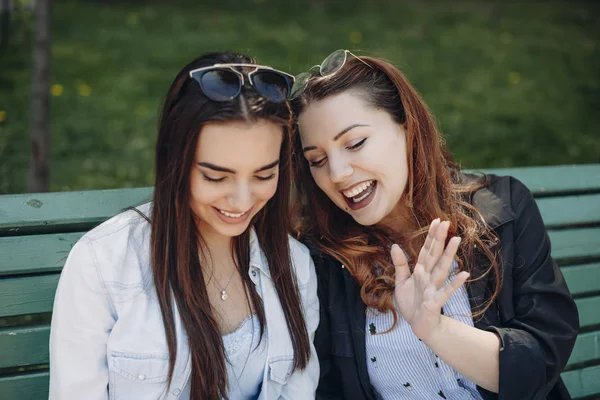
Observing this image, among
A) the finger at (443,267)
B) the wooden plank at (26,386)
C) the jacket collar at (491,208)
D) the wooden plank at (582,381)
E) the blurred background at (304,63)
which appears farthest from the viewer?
the blurred background at (304,63)

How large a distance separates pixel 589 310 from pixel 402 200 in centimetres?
114

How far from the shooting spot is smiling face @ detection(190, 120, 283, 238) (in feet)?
7.80

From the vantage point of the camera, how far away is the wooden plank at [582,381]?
3.37 metres

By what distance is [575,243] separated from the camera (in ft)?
11.3

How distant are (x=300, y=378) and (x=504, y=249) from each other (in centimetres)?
91

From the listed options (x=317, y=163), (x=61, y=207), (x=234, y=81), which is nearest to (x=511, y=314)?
(x=317, y=163)

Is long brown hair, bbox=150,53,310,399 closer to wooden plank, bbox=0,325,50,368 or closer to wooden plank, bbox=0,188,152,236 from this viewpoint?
wooden plank, bbox=0,188,152,236

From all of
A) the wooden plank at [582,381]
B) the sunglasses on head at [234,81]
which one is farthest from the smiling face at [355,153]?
the wooden plank at [582,381]

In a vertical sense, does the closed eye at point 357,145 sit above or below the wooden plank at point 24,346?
above

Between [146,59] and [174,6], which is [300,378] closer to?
[146,59]

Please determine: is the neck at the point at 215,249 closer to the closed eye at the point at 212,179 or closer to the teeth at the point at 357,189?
the closed eye at the point at 212,179

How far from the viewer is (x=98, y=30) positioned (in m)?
8.05

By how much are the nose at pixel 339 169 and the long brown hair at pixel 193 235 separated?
161mm

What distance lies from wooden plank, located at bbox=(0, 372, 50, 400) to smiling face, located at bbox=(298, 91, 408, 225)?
1.22m
